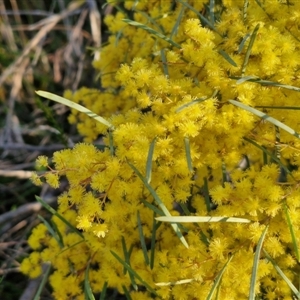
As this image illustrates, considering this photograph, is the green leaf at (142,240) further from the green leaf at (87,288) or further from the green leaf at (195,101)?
the green leaf at (195,101)

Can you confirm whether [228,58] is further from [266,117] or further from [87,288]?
[87,288]

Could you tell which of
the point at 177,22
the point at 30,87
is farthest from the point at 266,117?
the point at 30,87

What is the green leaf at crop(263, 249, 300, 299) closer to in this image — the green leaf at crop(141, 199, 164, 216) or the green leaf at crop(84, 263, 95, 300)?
the green leaf at crop(141, 199, 164, 216)

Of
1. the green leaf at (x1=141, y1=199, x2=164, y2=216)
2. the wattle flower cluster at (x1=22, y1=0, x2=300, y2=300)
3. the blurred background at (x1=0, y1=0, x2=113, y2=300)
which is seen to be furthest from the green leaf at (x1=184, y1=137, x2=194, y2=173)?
the blurred background at (x1=0, y1=0, x2=113, y2=300)

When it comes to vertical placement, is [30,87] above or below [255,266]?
below

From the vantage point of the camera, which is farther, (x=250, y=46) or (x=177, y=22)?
(x=177, y=22)

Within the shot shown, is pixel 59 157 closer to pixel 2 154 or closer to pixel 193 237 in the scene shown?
pixel 193 237

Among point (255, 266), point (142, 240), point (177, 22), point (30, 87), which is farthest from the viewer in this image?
point (30, 87)

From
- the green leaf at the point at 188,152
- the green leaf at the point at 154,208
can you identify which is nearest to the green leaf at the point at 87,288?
the green leaf at the point at 154,208
